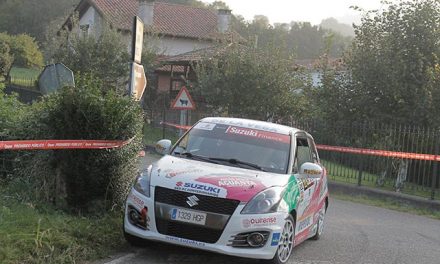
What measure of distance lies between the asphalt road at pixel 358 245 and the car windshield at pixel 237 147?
1.19 meters

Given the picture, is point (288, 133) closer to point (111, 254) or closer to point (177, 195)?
point (177, 195)

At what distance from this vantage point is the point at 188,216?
611 cm

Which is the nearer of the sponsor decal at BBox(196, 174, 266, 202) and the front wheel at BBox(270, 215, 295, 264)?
→ the sponsor decal at BBox(196, 174, 266, 202)

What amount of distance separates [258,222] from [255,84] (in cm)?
1541

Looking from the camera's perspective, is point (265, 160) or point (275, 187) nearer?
point (275, 187)

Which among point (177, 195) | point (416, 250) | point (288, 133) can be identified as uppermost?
point (288, 133)

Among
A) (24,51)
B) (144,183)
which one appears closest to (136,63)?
(144,183)

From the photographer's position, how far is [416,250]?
8789 millimetres

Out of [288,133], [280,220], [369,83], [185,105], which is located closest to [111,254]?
[280,220]

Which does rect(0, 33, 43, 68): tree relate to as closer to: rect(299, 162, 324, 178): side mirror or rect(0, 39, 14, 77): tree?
rect(0, 39, 14, 77): tree

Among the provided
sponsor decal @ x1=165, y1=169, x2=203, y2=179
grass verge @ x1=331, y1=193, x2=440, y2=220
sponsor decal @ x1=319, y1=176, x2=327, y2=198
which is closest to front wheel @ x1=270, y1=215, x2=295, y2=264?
sponsor decal @ x1=165, y1=169, x2=203, y2=179

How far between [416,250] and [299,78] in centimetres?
1345

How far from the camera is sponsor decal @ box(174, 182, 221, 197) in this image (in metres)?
6.14

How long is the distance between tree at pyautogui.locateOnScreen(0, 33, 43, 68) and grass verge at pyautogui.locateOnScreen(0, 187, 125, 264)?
44665 mm
